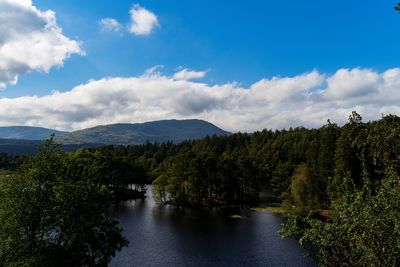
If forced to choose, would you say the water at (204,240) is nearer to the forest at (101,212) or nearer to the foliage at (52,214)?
the forest at (101,212)

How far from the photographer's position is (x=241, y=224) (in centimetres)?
8831

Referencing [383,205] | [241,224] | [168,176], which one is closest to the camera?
[383,205]

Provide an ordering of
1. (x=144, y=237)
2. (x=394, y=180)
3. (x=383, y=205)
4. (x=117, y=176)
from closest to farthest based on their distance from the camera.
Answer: (x=383, y=205) < (x=394, y=180) < (x=144, y=237) < (x=117, y=176)

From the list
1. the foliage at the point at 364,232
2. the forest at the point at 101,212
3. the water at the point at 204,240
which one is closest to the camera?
the foliage at the point at 364,232

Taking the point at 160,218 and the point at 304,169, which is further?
the point at 304,169

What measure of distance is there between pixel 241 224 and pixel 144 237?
2418cm

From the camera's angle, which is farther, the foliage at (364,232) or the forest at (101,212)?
the forest at (101,212)

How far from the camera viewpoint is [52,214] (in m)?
34.8

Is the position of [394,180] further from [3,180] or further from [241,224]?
[241,224]

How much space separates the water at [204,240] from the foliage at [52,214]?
22.1 metres

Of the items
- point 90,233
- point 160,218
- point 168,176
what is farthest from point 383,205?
point 168,176

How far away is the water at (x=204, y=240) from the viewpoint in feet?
193

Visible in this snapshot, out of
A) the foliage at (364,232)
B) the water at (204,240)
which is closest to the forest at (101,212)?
the foliage at (364,232)

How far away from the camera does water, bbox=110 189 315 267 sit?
58969 millimetres
